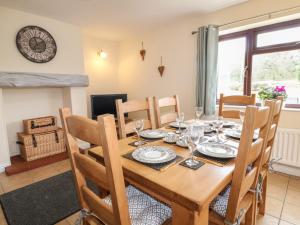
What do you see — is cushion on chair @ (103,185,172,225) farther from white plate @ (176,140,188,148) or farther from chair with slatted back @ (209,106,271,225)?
white plate @ (176,140,188,148)

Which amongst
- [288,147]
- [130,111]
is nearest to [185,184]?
[130,111]

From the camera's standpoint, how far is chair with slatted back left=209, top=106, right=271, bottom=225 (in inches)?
31.9

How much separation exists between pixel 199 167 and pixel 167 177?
0.66 feet

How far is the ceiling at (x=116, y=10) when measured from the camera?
7.85ft

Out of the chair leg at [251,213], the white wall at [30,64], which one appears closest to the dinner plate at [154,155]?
the chair leg at [251,213]

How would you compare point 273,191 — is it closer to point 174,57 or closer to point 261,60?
point 261,60

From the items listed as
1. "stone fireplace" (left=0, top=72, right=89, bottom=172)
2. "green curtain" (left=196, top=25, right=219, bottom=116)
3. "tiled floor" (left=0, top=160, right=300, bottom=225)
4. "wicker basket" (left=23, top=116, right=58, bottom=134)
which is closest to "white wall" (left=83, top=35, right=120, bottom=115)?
"stone fireplace" (left=0, top=72, right=89, bottom=172)

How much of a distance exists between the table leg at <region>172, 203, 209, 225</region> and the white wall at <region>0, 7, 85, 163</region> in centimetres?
278

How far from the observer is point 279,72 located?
2.44 m

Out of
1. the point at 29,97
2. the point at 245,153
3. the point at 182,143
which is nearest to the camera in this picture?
the point at 245,153

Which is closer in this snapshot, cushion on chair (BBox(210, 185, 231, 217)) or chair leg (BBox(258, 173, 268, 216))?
cushion on chair (BBox(210, 185, 231, 217))

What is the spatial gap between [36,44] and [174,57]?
225cm

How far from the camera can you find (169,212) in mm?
996

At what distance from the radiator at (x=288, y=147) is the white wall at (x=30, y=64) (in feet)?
10.8
